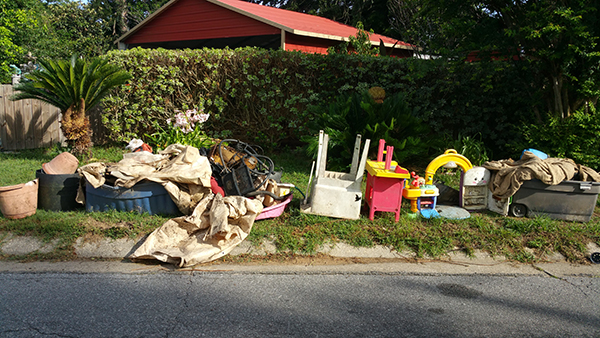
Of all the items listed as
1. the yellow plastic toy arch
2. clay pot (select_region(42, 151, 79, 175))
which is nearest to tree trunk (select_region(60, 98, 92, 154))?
clay pot (select_region(42, 151, 79, 175))

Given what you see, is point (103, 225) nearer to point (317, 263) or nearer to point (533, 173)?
point (317, 263)

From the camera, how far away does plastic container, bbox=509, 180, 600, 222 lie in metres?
5.23

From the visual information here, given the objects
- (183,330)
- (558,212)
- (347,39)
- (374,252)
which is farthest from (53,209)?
(347,39)

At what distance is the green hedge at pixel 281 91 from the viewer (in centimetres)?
816

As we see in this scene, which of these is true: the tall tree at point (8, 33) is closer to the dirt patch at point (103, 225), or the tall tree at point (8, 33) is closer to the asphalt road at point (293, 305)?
the dirt patch at point (103, 225)

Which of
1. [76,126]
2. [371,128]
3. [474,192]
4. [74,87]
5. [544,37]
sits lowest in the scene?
[474,192]

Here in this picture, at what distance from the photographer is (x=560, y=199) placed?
530cm

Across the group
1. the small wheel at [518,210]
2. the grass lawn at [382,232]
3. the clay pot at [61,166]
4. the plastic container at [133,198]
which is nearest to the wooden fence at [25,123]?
the clay pot at [61,166]

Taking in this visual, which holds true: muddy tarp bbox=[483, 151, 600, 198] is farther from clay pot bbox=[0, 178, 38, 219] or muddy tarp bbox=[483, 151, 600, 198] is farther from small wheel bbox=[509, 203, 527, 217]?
clay pot bbox=[0, 178, 38, 219]

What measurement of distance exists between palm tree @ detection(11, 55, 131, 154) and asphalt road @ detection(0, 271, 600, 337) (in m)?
4.60

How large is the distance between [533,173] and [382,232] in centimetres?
213

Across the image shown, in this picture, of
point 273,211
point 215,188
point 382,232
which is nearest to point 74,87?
point 215,188

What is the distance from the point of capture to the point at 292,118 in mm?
9109

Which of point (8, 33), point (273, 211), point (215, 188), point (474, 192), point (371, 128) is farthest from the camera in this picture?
point (8, 33)
